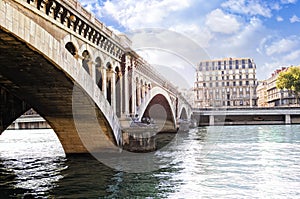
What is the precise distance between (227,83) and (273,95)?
2464 cm

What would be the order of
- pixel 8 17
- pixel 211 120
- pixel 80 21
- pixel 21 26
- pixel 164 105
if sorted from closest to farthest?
pixel 8 17, pixel 21 26, pixel 80 21, pixel 164 105, pixel 211 120

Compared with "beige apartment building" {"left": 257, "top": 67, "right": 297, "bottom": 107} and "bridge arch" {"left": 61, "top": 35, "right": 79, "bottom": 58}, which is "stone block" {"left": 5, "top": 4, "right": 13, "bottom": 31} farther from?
"beige apartment building" {"left": 257, "top": 67, "right": 297, "bottom": 107}

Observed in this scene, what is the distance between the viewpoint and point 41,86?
61.3 ft

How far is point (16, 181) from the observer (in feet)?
57.5

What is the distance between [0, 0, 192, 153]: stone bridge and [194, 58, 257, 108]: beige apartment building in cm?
12000

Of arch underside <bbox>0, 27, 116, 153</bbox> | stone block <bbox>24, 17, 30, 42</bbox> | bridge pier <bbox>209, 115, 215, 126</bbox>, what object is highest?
stone block <bbox>24, 17, 30, 42</bbox>

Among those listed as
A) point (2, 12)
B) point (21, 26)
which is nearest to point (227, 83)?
point (21, 26)

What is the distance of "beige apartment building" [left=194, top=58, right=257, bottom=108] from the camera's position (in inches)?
5832

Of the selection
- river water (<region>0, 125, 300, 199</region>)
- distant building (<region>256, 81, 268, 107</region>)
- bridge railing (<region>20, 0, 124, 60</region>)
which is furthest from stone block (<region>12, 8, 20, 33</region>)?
distant building (<region>256, 81, 268, 107</region>)

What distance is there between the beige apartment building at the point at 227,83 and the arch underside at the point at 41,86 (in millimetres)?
124305

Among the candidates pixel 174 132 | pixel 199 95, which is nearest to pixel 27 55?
pixel 174 132

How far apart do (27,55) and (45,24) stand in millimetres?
1926

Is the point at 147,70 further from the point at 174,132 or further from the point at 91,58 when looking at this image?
the point at 174,132

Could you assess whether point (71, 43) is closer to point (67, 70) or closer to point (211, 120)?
point (67, 70)
